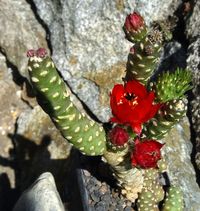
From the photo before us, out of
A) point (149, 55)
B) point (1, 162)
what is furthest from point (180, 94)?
point (1, 162)

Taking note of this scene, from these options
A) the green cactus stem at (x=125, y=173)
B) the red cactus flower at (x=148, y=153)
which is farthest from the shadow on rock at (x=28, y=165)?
the red cactus flower at (x=148, y=153)

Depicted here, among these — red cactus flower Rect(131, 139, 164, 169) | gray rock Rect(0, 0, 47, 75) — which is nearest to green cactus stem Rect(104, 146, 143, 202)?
red cactus flower Rect(131, 139, 164, 169)

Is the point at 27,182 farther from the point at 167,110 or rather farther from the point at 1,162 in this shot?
the point at 167,110

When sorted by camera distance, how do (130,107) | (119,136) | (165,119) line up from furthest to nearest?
(165,119), (119,136), (130,107)

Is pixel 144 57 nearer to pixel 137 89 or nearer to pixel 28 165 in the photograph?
pixel 137 89

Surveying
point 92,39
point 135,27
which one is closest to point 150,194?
point 135,27
